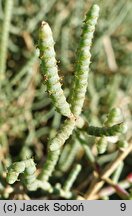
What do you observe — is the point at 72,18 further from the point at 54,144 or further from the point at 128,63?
the point at 54,144

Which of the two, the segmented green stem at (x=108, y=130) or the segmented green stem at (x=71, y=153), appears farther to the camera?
the segmented green stem at (x=71, y=153)

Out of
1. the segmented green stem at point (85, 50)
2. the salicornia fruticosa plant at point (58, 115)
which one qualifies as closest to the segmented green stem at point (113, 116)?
the salicornia fruticosa plant at point (58, 115)

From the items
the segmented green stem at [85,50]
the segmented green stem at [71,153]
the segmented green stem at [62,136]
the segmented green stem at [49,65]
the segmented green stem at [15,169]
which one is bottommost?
the segmented green stem at [15,169]

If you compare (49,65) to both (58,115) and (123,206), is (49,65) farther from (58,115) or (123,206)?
(58,115)

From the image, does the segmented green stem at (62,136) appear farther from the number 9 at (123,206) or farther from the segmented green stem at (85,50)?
the number 9 at (123,206)

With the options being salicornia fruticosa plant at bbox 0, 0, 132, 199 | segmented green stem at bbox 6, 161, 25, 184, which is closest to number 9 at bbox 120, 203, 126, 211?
salicornia fruticosa plant at bbox 0, 0, 132, 199

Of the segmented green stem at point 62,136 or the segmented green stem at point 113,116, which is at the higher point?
the segmented green stem at point 113,116

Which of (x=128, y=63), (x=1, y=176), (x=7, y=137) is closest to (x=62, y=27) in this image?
(x=128, y=63)

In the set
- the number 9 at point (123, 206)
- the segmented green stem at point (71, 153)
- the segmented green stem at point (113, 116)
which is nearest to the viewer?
the segmented green stem at point (113, 116)

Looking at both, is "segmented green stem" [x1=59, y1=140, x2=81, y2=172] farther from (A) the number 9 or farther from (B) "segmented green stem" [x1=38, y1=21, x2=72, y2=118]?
(B) "segmented green stem" [x1=38, y1=21, x2=72, y2=118]
